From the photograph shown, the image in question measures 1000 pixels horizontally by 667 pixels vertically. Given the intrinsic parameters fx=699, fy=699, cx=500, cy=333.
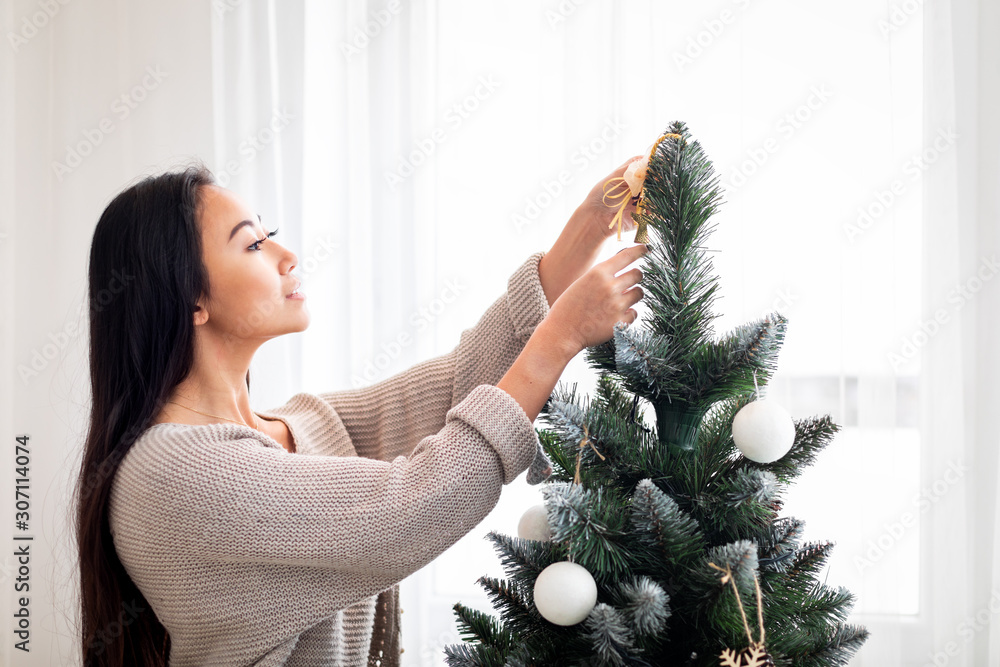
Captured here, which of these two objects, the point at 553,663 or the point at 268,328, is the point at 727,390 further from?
the point at 268,328

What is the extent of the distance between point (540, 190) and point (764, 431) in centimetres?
131

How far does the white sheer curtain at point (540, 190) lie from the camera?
1596mm

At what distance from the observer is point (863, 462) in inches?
64.4

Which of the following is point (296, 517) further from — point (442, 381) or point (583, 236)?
point (583, 236)

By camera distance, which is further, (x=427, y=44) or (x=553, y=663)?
(x=427, y=44)

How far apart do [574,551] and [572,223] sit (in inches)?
19.2

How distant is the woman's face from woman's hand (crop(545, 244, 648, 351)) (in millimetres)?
473

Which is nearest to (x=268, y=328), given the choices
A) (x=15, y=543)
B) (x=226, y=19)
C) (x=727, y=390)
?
(x=727, y=390)

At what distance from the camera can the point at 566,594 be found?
577 millimetres

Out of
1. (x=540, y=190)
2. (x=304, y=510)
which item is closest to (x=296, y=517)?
(x=304, y=510)

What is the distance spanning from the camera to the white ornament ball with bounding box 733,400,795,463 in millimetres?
592

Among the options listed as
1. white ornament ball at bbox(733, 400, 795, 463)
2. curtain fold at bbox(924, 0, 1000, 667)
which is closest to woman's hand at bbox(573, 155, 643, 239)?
white ornament ball at bbox(733, 400, 795, 463)

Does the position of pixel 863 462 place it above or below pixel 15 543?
above

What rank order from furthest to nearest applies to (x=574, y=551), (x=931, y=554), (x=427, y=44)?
(x=427, y=44), (x=931, y=554), (x=574, y=551)
